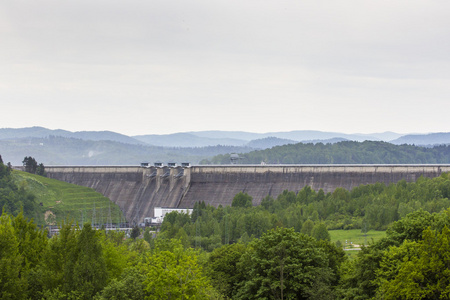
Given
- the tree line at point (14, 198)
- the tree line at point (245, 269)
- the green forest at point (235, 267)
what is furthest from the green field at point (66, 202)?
the tree line at point (245, 269)

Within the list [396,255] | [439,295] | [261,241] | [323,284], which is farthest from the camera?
[261,241]

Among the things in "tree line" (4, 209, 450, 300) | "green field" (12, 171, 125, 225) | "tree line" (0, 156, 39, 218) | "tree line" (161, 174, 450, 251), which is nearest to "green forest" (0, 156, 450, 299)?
"tree line" (4, 209, 450, 300)

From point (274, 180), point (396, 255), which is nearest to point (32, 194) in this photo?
point (274, 180)

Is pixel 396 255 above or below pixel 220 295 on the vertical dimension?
above

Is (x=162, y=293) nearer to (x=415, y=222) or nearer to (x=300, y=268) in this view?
(x=300, y=268)

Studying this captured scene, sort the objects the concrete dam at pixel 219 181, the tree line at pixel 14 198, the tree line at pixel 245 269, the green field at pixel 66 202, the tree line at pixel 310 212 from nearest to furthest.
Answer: the tree line at pixel 245 269
the tree line at pixel 310 212
the tree line at pixel 14 198
the concrete dam at pixel 219 181
the green field at pixel 66 202

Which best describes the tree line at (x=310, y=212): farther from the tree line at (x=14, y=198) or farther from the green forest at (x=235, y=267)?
the tree line at (x=14, y=198)
